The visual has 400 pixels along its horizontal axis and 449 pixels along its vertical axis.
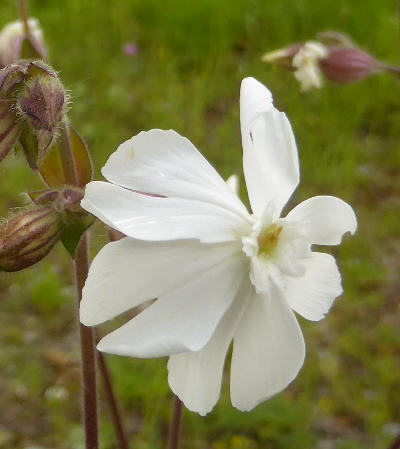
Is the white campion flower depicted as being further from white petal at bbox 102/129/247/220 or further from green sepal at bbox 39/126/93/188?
green sepal at bbox 39/126/93/188

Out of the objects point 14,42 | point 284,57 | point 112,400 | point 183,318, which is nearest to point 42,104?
point 183,318

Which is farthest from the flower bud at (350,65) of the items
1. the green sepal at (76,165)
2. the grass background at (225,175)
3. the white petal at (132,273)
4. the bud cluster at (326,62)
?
the white petal at (132,273)

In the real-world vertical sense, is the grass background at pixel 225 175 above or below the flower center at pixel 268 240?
below

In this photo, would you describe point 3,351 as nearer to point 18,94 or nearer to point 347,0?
point 18,94

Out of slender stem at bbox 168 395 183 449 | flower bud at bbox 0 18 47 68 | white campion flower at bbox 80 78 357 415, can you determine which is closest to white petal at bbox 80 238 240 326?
white campion flower at bbox 80 78 357 415

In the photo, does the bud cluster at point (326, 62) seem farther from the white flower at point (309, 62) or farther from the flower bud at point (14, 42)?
the flower bud at point (14, 42)

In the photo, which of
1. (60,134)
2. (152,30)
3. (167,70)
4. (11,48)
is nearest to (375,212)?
(167,70)

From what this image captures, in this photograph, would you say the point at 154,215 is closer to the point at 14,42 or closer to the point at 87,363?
the point at 87,363
